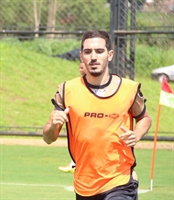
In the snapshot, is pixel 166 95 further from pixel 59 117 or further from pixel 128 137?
pixel 59 117

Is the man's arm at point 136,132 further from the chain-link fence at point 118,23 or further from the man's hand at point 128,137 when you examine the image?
the chain-link fence at point 118,23

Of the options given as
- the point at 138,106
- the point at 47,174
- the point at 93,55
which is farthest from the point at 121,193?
the point at 47,174

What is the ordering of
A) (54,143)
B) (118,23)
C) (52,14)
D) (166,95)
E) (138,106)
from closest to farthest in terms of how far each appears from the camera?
(138,106) → (166,95) → (118,23) → (54,143) → (52,14)

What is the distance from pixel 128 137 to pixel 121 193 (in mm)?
484

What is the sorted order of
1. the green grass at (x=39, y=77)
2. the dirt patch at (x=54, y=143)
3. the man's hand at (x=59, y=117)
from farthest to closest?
the green grass at (x=39, y=77) < the dirt patch at (x=54, y=143) < the man's hand at (x=59, y=117)

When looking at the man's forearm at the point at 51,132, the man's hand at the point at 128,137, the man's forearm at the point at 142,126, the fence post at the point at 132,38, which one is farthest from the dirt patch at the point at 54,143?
the man's hand at the point at 128,137

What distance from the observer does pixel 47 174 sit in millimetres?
11648

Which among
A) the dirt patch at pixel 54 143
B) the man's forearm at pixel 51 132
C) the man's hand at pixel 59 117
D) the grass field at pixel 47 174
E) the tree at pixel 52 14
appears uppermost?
the tree at pixel 52 14

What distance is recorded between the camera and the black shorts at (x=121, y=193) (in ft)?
17.9

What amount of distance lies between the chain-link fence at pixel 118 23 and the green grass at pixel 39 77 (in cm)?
5

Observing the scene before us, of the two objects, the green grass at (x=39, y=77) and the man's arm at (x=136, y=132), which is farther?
the green grass at (x=39, y=77)

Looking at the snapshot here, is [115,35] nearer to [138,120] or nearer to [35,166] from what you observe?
[35,166]

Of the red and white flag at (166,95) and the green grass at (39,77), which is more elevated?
the red and white flag at (166,95)

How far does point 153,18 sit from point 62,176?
4477 mm
